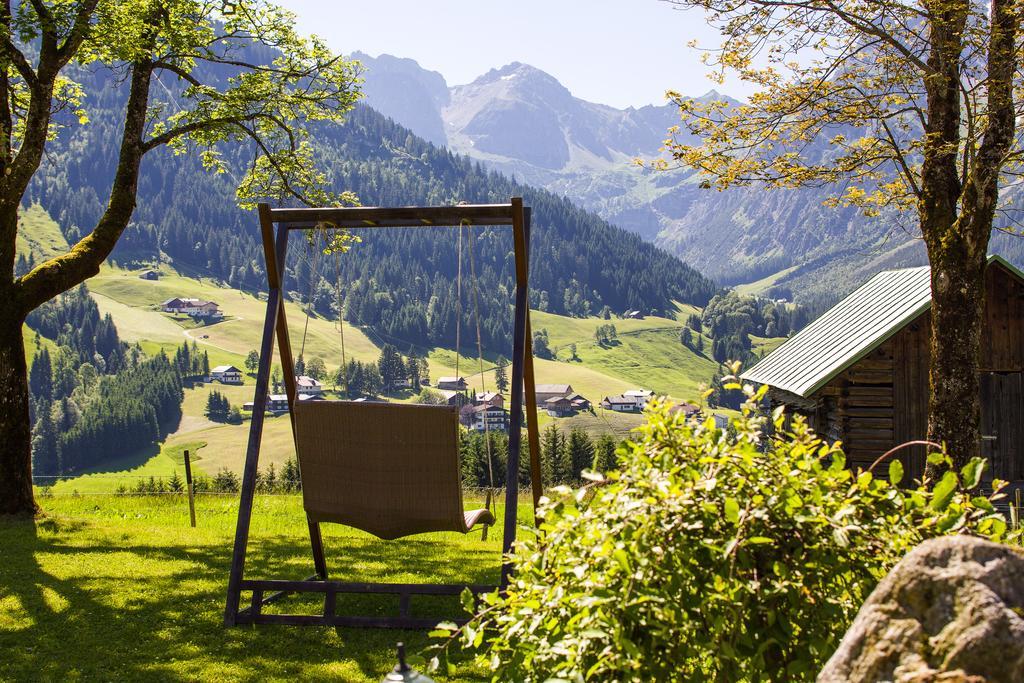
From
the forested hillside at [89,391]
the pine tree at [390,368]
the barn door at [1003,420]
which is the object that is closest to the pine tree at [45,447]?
the forested hillside at [89,391]

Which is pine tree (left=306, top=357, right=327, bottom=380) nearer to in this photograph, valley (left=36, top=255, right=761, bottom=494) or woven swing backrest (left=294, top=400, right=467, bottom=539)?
valley (left=36, top=255, right=761, bottom=494)

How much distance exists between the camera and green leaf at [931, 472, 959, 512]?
2.56 m

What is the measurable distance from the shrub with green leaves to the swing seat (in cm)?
329

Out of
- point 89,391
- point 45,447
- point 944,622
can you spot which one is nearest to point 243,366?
point 89,391

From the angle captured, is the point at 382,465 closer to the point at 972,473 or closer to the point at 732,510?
the point at 732,510

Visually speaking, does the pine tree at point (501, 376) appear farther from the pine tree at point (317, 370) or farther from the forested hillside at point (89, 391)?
the forested hillside at point (89, 391)

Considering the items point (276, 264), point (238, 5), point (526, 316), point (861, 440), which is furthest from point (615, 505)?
point (861, 440)

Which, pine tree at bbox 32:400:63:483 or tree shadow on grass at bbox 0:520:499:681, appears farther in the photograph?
pine tree at bbox 32:400:63:483

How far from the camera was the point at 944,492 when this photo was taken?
2.59 meters

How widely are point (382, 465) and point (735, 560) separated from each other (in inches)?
157

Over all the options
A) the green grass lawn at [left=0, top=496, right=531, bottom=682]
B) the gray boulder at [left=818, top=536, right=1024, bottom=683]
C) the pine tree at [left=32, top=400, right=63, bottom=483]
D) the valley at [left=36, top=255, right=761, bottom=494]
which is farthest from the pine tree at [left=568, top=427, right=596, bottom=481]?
the pine tree at [left=32, top=400, right=63, bottom=483]

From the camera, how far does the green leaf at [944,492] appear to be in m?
2.56

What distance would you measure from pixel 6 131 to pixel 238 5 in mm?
4035

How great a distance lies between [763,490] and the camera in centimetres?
251
